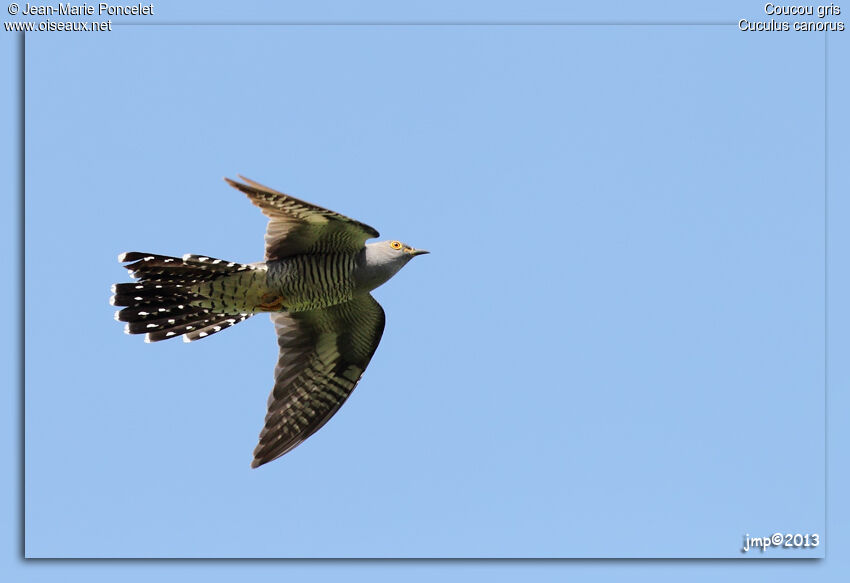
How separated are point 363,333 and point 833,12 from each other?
5.52 m

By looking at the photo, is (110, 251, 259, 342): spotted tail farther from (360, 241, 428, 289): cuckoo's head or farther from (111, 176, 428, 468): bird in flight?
(360, 241, 428, 289): cuckoo's head

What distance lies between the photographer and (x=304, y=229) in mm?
10586

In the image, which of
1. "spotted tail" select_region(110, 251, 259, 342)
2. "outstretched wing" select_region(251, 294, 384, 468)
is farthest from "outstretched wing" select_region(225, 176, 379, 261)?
"outstretched wing" select_region(251, 294, 384, 468)

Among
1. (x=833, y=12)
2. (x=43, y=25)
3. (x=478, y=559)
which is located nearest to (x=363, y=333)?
(x=478, y=559)

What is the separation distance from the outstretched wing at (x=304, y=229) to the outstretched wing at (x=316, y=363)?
107 cm

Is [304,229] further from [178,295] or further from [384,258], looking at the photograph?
[178,295]

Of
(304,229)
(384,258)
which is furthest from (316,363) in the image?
(304,229)

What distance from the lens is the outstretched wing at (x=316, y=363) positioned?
38.4 feet

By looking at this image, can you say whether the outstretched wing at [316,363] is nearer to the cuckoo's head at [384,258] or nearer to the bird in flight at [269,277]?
the bird in flight at [269,277]

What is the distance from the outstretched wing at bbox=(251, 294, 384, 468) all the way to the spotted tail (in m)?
0.97

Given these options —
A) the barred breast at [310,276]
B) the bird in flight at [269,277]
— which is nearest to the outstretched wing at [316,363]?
the bird in flight at [269,277]

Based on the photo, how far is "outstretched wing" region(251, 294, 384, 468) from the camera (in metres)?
11.7

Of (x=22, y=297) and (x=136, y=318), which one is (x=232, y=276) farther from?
(x=22, y=297)

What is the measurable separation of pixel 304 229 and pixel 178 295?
128 centimetres
